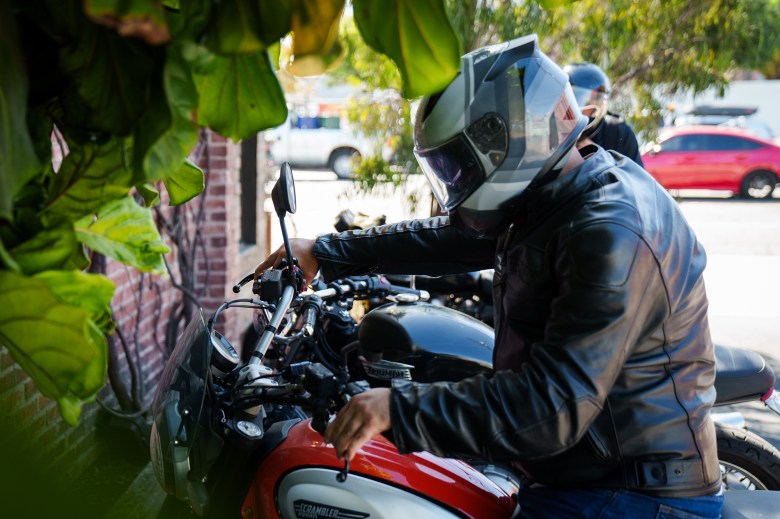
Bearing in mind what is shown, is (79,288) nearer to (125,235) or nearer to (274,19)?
(125,235)

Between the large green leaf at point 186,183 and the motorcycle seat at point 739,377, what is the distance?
293cm

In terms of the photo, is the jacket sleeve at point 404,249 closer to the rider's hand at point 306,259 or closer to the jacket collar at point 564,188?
the rider's hand at point 306,259

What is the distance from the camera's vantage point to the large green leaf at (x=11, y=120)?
661mm

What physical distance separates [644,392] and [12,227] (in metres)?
1.49

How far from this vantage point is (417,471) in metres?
2.13

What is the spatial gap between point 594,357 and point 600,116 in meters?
3.34

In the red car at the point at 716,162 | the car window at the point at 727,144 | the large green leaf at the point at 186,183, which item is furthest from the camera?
the car window at the point at 727,144

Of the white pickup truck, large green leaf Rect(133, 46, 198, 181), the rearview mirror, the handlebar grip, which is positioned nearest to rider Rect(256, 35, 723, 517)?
the rearview mirror

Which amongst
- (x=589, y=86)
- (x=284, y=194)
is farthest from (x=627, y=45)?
(x=284, y=194)

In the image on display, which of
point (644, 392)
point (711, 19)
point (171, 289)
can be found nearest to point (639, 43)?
point (711, 19)

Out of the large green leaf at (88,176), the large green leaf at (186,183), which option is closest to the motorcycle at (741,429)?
the large green leaf at (186,183)

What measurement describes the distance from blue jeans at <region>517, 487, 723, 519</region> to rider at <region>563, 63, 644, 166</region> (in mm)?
2661

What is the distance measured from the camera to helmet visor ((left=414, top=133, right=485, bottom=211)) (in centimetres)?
208

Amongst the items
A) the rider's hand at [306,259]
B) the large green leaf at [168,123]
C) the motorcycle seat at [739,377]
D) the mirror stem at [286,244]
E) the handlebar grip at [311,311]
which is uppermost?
the large green leaf at [168,123]
